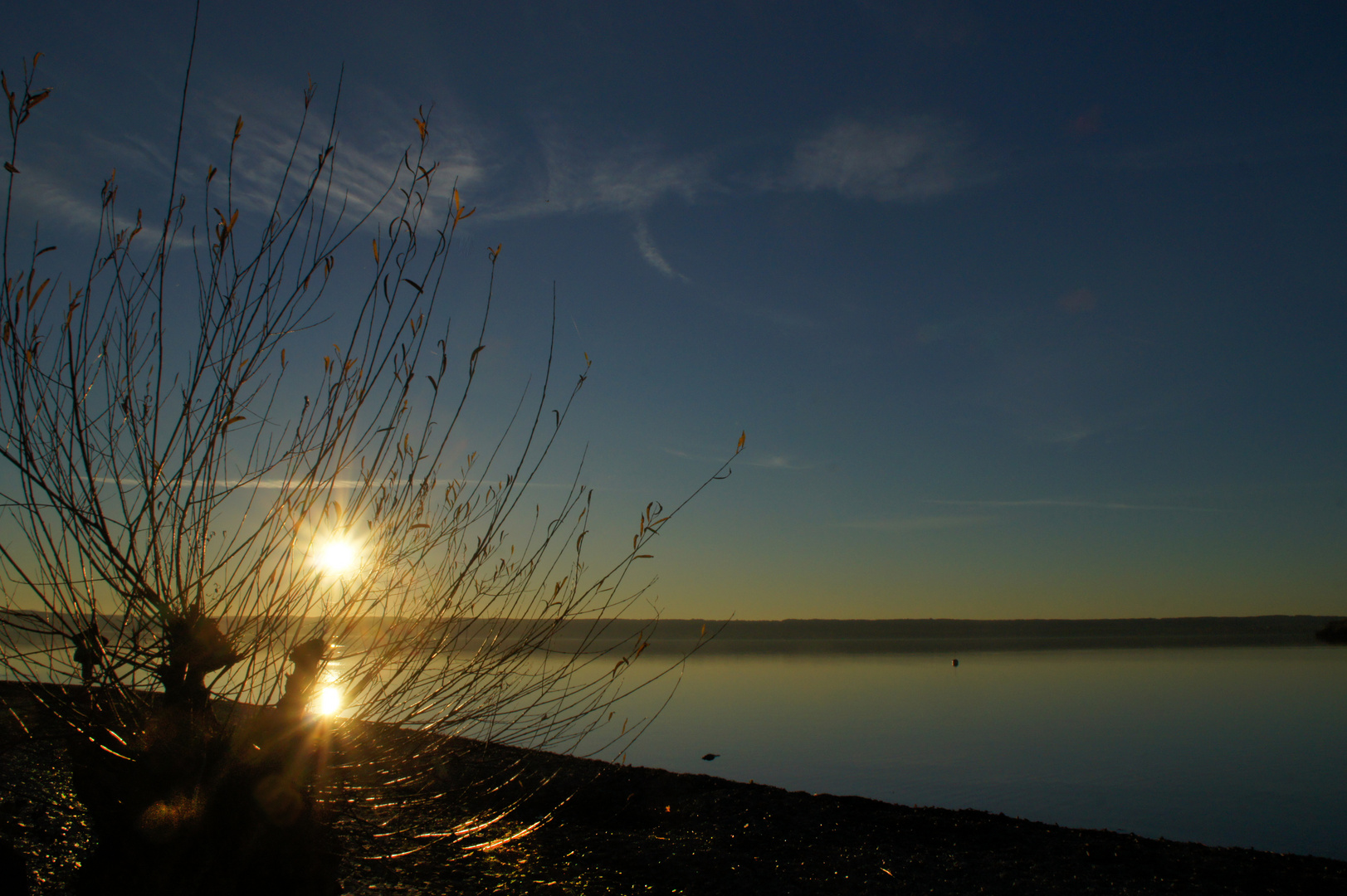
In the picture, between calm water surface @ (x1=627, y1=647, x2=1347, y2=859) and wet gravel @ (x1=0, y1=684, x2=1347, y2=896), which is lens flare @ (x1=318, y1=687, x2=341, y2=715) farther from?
calm water surface @ (x1=627, y1=647, x2=1347, y2=859)

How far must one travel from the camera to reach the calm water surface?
429 inches

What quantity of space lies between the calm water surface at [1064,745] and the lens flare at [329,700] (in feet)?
33.3

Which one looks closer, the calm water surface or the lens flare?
the lens flare

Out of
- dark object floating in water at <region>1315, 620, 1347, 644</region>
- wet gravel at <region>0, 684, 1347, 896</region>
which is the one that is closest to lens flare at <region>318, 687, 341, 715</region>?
wet gravel at <region>0, 684, 1347, 896</region>

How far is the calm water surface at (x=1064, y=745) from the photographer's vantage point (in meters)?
10.9

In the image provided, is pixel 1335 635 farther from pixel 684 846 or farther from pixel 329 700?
pixel 329 700

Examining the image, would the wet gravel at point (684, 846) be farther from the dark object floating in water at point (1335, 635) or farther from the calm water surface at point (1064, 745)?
the dark object floating in water at point (1335, 635)

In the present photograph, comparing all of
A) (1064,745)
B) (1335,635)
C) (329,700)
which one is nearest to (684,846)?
(329,700)

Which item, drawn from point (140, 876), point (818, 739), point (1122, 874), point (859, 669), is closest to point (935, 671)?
point (859, 669)

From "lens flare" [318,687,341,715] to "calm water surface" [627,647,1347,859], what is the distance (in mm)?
10154

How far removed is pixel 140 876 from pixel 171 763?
1.54 ft

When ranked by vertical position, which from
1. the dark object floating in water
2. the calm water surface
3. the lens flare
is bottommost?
the calm water surface

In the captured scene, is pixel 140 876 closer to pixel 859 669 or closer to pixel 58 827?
pixel 58 827

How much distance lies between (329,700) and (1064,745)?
17477 millimetres
